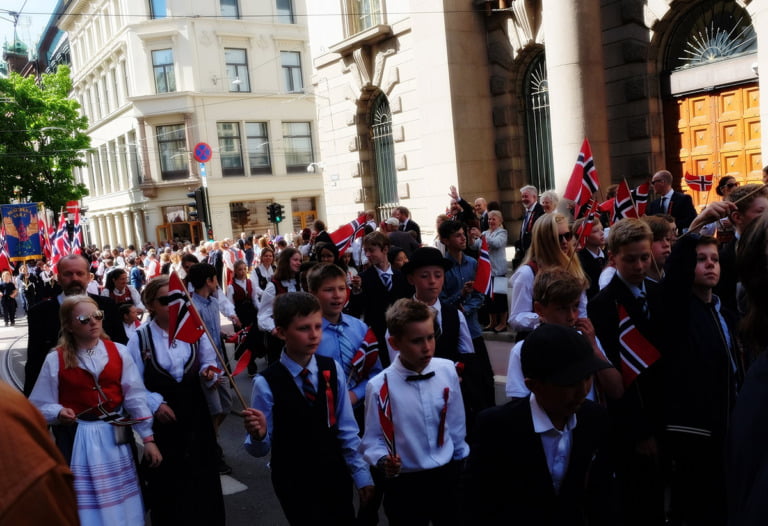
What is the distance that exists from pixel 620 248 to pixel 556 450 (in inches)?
63.7

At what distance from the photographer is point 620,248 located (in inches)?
145

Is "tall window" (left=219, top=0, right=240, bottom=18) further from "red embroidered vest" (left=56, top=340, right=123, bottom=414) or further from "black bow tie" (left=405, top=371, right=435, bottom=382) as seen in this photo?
"black bow tie" (left=405, top=371, right=435, bottom=382)

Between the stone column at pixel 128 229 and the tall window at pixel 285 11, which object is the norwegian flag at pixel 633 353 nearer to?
the tall window at pixel 285 11

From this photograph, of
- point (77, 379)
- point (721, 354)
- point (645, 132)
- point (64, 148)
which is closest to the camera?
point (721, 354)

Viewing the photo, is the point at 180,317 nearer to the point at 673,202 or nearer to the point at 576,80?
the point at 673,202

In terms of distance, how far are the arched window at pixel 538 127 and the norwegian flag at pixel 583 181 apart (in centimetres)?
867

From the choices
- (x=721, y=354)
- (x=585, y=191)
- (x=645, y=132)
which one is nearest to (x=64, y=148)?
(x=645, y=132)

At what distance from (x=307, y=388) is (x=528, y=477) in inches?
56.0

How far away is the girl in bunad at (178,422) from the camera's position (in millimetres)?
4340

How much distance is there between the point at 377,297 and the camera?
5898 mm

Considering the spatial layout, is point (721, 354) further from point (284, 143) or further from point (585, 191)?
point (284, 143)

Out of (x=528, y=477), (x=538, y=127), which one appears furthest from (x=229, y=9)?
(x=528, y=477)

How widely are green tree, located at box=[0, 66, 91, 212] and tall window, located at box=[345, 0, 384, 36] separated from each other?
25.2 m

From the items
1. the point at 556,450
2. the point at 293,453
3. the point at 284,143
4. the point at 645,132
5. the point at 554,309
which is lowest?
the point at 293,453
